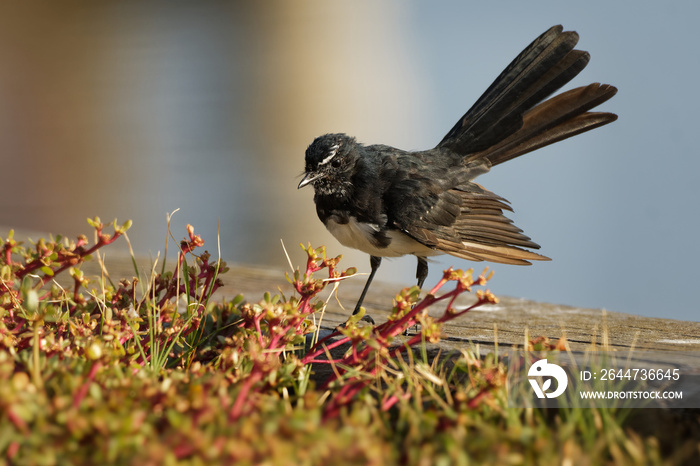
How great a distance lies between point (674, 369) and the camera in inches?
88.5

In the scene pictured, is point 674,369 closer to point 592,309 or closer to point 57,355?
point 592,309

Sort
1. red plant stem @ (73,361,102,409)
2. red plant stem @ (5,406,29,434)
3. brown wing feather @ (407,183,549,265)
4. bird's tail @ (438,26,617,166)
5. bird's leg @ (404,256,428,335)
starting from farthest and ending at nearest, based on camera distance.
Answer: bird's leg @ (404,256,428,335), bird's tail @ (438,26,617,166), brown wing feather @ (407,183,549,265), red plant stem @ (73,361,102,409), red plant stem @ (5,406,29,434)

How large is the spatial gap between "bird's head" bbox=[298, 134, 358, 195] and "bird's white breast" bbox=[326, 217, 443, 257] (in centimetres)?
21

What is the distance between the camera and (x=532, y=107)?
427 centimetres

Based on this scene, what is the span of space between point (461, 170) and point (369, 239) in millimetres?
943

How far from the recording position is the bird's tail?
4.12 meters

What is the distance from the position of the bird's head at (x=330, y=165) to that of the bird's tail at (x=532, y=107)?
0.86 meters

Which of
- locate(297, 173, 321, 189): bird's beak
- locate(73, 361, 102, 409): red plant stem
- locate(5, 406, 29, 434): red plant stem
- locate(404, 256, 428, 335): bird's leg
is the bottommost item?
locate(5, 406, 29, 434): red plant stem

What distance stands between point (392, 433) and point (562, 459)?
45 cm

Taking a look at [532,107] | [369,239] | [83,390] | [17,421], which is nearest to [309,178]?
[369,239]

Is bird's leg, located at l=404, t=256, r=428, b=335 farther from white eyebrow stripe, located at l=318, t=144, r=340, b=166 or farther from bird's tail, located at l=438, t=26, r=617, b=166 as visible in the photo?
white eyebrow stripe, located at l=318, t=144, r=340, b=166

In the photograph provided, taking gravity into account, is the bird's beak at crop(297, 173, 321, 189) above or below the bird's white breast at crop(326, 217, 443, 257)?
above

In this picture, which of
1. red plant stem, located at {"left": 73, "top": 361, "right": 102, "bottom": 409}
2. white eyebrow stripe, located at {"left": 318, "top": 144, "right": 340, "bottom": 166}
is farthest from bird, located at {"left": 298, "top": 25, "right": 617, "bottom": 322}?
red plant stem, located at {"left": 73, "top": 361, "right": 102, "bottom": 409}

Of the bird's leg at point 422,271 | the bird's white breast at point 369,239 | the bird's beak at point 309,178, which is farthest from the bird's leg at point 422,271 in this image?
the bird's beak at point 309,178
